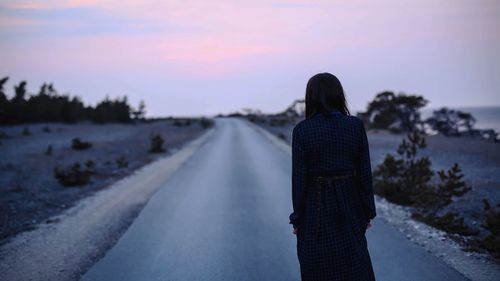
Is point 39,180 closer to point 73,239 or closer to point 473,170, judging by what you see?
point 73,239

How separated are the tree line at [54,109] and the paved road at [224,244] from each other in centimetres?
2826

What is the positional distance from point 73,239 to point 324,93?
540 cm

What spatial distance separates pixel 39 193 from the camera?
37.8 ft

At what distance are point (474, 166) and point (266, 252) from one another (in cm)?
1204

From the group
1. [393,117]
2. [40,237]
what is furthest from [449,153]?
[393,117]

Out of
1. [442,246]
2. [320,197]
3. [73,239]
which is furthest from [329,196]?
[73,239]

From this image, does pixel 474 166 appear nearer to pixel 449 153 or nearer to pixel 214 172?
pixel 449 153

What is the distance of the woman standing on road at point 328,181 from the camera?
10.6 ft

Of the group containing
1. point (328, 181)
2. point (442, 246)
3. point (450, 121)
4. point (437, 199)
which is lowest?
point (442, 246)

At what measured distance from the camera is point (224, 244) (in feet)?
20.9

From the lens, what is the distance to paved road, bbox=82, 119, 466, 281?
205 inches

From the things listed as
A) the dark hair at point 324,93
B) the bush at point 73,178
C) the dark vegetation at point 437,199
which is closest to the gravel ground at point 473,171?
the dark vegetation at point 437,199

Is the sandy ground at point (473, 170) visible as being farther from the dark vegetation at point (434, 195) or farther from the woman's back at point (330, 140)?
the woman's back at point (330, 140)

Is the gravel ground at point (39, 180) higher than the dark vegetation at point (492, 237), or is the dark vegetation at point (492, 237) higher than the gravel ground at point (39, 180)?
the dark vegetation at point (492, 237)
